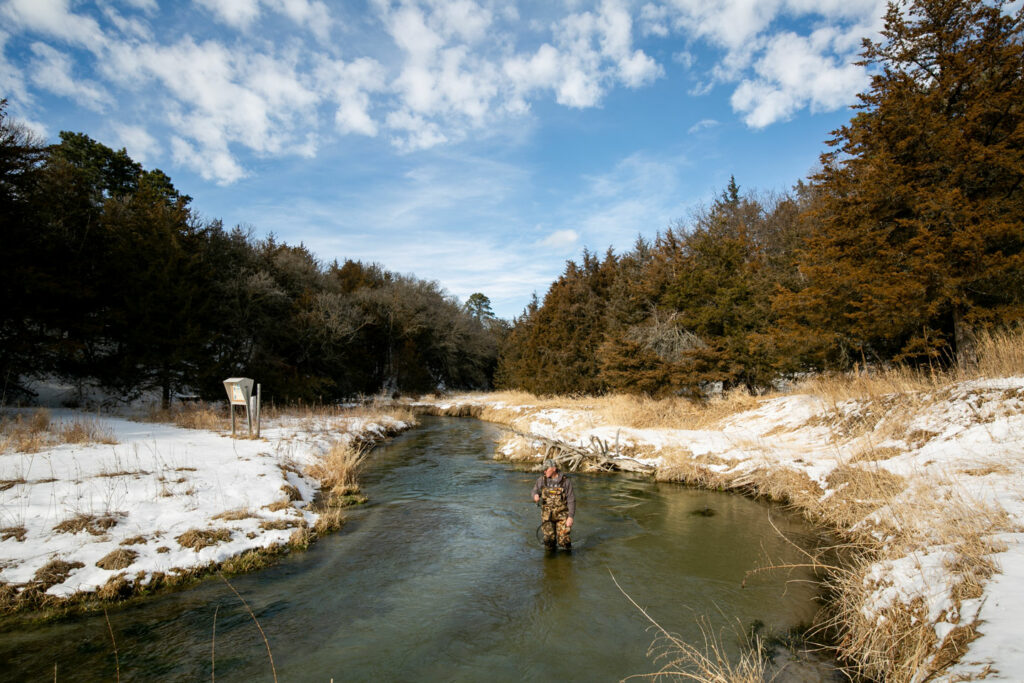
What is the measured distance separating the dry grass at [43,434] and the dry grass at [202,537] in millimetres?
5231

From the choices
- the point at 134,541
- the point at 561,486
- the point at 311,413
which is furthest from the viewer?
the point at 311,413

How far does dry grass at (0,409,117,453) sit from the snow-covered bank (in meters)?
11.5

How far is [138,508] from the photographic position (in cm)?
758

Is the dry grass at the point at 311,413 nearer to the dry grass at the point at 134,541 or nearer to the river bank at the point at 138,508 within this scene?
the river bank at the point at 138,508

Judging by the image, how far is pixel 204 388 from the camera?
Answer: 872 inches

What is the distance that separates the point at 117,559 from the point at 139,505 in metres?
1.56

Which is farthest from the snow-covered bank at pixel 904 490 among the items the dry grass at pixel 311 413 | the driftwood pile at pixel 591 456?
the dry grass at pixel 311 413

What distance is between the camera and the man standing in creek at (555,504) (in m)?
7.78

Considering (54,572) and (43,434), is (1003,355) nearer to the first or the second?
(54,572)

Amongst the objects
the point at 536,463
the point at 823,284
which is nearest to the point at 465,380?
the point at 536,463

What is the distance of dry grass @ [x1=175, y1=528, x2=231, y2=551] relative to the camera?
23.2 feet

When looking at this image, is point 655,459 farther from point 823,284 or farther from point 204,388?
point 204,388

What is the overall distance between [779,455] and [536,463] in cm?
716

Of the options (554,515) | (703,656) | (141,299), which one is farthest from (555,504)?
(141,299)
